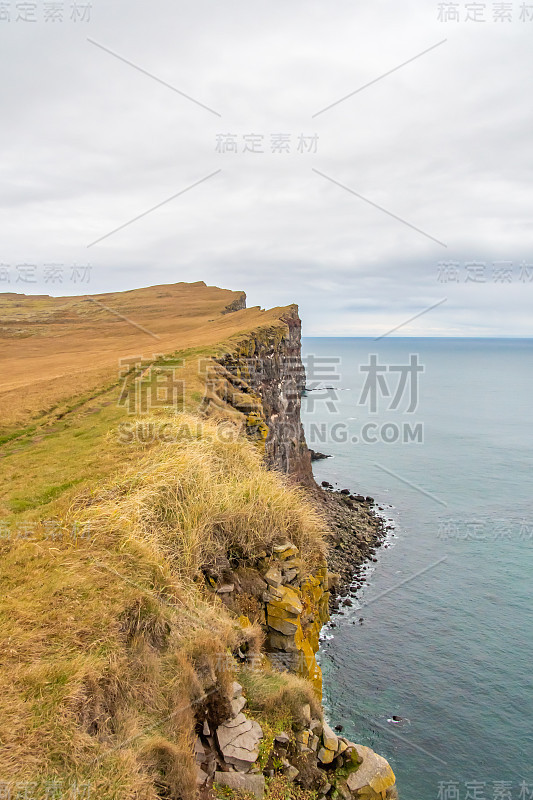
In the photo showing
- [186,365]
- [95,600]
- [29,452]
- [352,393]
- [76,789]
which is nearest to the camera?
[76,789]

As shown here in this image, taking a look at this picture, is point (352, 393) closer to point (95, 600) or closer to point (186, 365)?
point (186, 365)

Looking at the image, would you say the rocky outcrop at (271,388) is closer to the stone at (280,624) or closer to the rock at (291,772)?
the stone at (280,624)

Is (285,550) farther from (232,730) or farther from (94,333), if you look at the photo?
(94,333)

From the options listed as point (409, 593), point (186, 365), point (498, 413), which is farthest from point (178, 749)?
point (498, 413)

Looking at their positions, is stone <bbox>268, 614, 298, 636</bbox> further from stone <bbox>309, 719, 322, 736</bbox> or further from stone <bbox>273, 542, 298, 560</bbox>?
stone <bbox>309, 719, 322, 736</bbox>

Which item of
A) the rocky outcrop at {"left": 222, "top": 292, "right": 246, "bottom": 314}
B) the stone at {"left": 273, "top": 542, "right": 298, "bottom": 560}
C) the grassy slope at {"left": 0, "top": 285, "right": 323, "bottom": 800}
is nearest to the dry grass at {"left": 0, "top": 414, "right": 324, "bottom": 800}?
the grassy slope at {"left": 0, "top": 285, "right": 323, "bottom": 800}

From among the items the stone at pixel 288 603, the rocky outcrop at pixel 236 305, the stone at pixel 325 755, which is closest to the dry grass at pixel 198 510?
the stone at pixel 288 603

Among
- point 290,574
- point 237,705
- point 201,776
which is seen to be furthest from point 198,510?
point 201,776
